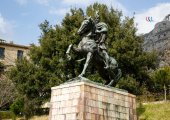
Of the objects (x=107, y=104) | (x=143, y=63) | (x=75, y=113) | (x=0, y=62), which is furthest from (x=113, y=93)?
(x=0, y=62)

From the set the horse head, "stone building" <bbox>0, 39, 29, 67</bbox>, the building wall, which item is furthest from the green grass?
the building wall

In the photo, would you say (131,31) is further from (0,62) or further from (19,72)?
(0,62)

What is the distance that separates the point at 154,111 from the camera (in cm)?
3016

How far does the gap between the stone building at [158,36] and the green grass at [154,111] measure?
41607 millimetres

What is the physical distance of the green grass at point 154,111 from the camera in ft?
93.1

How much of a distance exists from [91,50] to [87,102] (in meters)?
2.49

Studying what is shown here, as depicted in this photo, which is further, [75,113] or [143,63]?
[143,63]

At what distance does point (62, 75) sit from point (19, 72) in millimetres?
5461

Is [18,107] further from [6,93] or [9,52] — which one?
[9,52]

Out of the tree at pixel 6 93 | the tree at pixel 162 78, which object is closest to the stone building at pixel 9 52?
the tree at pixel 6 93

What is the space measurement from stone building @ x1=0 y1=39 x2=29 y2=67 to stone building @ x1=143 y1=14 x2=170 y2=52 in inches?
973

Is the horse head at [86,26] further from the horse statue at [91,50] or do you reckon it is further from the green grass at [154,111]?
the green grass at [154,111]

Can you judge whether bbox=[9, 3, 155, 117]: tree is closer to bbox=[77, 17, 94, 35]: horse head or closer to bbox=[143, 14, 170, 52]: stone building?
bbox=[77, 17, 94, 35]: horse head

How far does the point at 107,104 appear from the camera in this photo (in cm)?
1616
